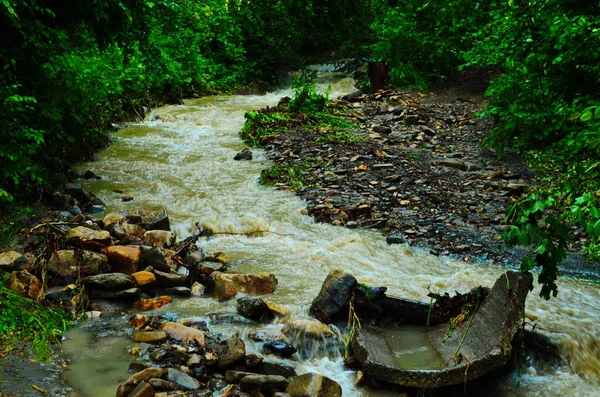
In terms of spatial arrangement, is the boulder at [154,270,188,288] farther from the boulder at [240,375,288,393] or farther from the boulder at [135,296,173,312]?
the boulder at [240,375,288,393]

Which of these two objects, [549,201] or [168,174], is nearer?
[549,201]

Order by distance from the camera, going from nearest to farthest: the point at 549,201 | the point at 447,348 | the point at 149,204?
the point at 549,201
the point at 447,348
the point at 149,204

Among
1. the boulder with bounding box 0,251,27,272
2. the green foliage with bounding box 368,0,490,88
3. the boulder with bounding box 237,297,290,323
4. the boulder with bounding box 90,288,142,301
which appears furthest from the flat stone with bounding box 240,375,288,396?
the green foliage with bounding box 368,0,490,88

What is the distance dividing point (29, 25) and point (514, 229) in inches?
223

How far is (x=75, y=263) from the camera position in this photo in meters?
4.84

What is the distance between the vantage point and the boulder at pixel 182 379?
3323 millimetres

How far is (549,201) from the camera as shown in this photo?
2.94 metres

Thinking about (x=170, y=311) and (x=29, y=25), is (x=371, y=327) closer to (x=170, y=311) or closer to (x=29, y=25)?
(x=170, y=311)

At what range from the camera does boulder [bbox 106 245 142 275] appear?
503 centimetres

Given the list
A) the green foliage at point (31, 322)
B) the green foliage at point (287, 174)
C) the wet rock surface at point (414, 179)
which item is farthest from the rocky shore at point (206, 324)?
the green foliage at point (287, 174)

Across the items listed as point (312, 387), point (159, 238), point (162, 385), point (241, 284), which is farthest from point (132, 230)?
point (312, 387)

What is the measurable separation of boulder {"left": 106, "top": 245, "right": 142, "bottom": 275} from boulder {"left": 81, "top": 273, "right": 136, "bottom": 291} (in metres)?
0.30

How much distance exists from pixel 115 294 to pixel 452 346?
307cm

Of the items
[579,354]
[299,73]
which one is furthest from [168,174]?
[299,73]
